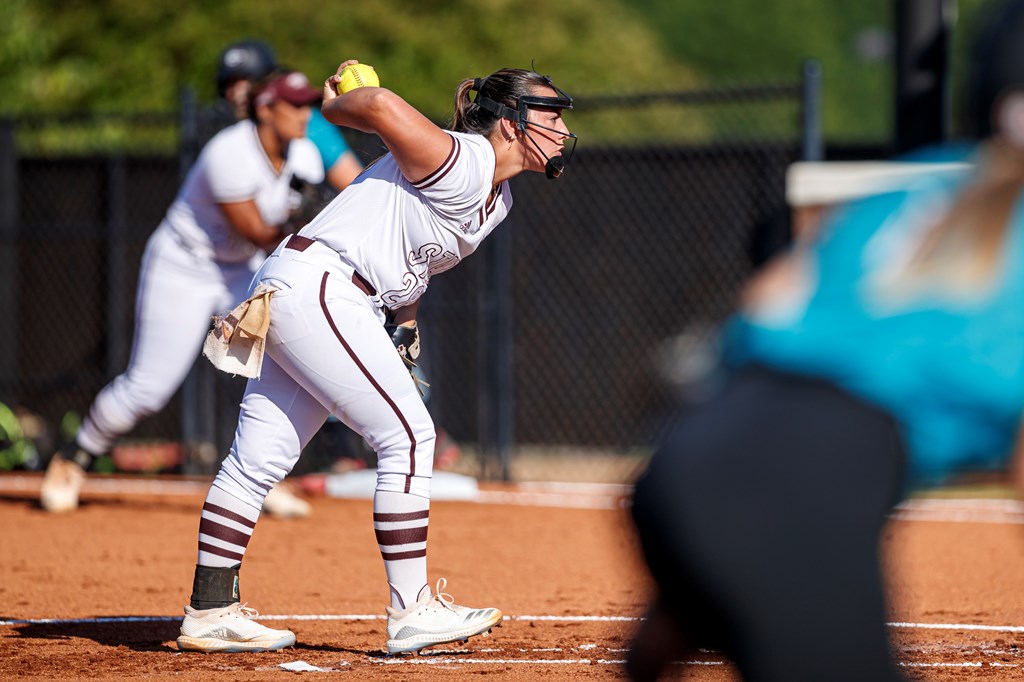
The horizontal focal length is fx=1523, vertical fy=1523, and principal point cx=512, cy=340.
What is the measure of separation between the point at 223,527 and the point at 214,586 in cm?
20

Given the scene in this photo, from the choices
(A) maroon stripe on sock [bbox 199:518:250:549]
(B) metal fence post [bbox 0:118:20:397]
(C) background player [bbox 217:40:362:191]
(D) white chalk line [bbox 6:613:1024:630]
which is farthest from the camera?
(B) metal fence post [bbox 0:118:20:397]

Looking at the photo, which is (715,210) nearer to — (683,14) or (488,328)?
(488,328)

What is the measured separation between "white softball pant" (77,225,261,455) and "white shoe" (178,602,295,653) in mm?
3060

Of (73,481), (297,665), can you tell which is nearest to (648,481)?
(297,665)

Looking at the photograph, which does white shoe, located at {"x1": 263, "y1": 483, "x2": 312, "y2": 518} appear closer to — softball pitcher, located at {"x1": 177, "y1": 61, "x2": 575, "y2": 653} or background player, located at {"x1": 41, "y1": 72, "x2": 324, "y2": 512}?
background player, located at {"x1": 41, "y1": 72, "x2": 324, "y2": 512}

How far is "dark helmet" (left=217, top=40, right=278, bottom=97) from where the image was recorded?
7949mm

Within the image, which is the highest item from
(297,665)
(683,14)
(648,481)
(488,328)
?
(683,14)

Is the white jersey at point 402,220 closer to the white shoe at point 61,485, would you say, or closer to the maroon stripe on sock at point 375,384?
the maroon stripe on sock at point 375,384

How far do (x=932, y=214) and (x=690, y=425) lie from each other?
0.46 meters

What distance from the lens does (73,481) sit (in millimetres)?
8664

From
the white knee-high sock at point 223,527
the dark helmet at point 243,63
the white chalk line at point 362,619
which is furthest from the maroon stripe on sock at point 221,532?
the dark helmet at point 243,63

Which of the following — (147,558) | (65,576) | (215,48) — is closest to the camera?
(65,576)

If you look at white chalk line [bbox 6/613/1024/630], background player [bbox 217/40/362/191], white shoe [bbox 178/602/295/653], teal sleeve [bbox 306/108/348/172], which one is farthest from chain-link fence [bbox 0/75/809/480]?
white shoe [bbox 178/602/295/653]

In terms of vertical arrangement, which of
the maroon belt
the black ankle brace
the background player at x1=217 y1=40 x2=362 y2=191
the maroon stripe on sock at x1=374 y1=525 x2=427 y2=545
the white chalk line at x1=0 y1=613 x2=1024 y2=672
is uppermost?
the background player at x1=217 y1=40 x2=362 y2=191
